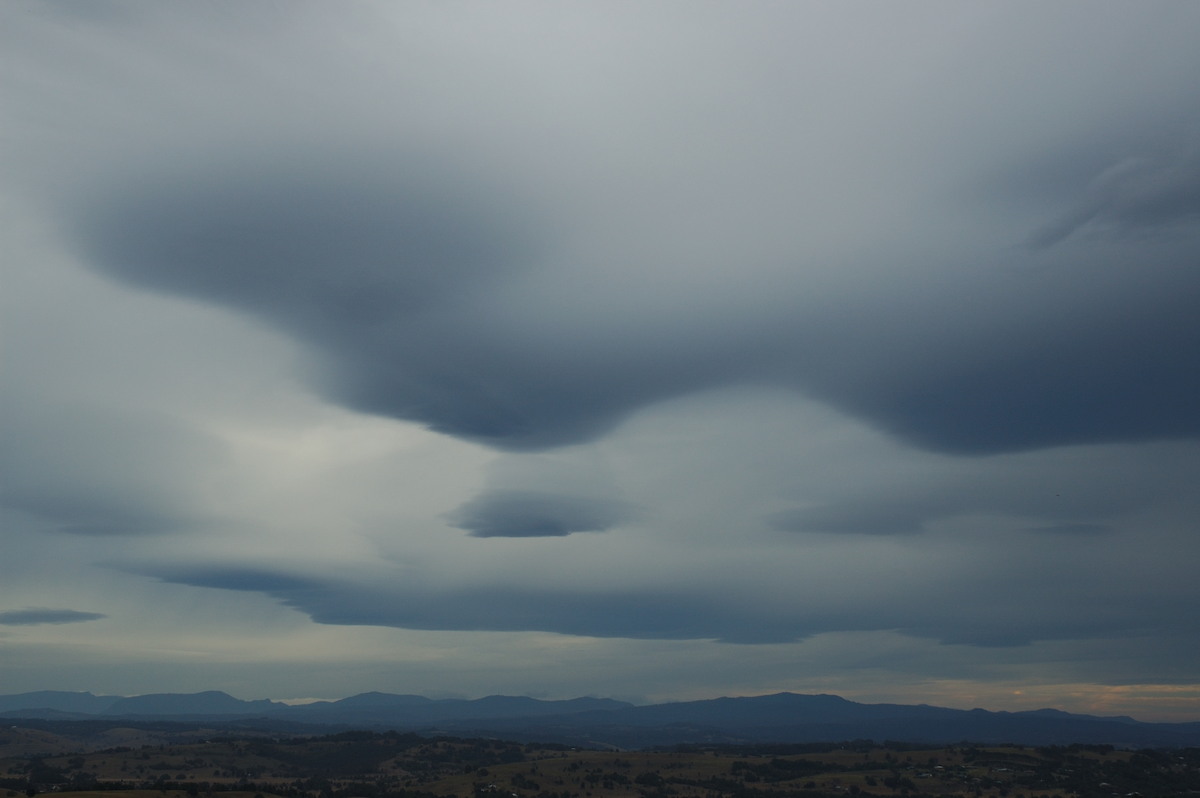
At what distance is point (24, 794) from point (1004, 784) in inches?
7390

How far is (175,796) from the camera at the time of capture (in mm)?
130000

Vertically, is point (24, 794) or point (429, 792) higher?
point (24, 794)

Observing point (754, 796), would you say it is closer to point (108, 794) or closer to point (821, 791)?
point (821, 791)

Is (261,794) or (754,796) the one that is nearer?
(261,794)

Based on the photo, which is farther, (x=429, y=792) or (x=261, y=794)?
(x=429, y=792)

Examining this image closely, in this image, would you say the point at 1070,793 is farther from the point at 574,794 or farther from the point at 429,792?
the point at 429,792

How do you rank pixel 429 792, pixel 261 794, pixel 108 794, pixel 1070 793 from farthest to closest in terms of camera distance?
pixel 429 792 → pixel 1070 793 → pixel 261 794 → pixel 108 794

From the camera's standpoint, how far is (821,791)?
194500 millimetres

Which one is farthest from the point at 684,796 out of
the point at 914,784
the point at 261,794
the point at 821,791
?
the point at 261,794

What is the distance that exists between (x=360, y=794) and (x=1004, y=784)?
141m

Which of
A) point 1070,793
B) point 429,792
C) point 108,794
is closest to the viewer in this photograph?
point 108,794

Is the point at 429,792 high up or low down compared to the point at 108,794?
down

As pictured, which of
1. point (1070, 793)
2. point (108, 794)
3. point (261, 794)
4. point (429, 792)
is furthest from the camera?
point (429, 792)

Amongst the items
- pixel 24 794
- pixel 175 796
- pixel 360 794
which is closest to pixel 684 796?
pixel 360 794
